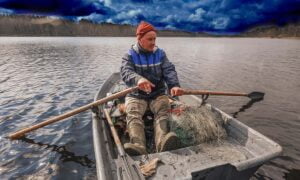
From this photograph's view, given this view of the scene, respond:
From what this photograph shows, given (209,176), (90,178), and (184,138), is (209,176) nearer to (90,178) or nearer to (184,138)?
(184,138)

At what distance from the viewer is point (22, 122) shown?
31.6 ft

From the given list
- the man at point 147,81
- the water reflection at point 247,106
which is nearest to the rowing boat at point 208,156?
the man at point 147,81

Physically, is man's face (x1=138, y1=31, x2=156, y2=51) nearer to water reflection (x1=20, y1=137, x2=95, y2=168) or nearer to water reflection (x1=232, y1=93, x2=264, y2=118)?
water reflection (x1=20, y1=137, x2=95, y2=168)

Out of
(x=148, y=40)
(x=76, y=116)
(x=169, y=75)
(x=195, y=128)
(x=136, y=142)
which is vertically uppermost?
(x=148, y=40)

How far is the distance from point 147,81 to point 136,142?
1.36m

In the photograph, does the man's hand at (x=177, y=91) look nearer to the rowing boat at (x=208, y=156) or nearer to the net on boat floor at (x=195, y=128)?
the net on boat floor at (x=195, y=128)

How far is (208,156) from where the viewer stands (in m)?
5.12

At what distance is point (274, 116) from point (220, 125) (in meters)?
5.78

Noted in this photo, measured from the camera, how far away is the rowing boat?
4305 millimetres

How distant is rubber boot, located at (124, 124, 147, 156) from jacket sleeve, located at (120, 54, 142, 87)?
1.15 metres

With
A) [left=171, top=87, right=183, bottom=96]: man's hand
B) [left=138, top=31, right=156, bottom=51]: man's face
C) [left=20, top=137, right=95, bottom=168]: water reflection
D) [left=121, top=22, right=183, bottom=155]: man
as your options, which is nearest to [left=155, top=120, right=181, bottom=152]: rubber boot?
[left=121, top=22, right=183, bottom=155]: man

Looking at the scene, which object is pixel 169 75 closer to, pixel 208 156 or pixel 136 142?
pixel 136 142

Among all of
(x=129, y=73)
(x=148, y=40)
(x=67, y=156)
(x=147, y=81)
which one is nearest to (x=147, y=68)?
(x=129, y=73)

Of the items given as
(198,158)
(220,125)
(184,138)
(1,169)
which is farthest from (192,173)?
(1,169)
